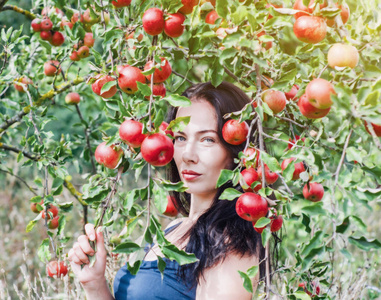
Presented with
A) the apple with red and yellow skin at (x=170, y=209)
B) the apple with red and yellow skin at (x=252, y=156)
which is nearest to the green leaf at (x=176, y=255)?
the apple with red and yellow skin at (x=252, y=156)

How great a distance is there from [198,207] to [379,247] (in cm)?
104

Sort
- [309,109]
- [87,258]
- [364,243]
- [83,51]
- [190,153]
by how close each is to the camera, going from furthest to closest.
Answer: [83,51] < [190,153] < [87,258] < [309,109] < [364,243]

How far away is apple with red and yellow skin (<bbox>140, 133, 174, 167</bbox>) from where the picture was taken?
1.08m

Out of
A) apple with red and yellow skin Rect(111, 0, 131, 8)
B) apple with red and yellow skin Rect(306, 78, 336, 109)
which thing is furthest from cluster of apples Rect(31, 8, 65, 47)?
apple with red and yellow skin Rect(306, 78, 336, 109)

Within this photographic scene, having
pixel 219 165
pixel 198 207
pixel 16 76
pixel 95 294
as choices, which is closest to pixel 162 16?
pixel 219 165

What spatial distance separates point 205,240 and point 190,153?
33 centimetres

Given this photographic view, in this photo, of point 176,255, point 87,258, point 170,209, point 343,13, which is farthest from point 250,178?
point 170,209

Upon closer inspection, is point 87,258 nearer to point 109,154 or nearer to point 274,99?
point 109,154

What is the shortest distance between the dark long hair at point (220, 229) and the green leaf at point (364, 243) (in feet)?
2.00

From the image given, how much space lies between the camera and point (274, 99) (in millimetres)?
1147

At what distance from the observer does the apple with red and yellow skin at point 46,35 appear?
2.06m

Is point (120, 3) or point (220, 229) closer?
point (120, 3)

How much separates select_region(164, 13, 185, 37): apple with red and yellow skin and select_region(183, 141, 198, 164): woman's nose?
0.50 m

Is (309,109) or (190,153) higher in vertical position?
(309,109)
